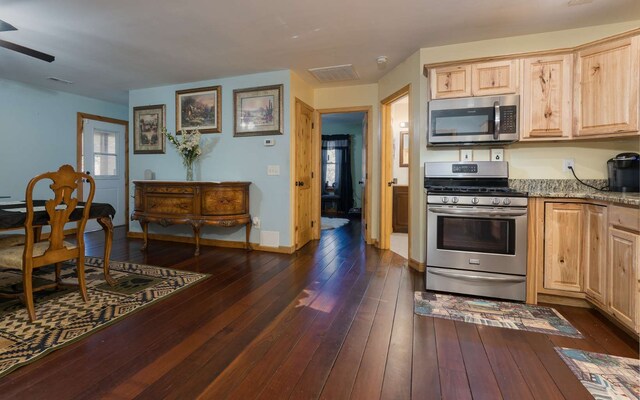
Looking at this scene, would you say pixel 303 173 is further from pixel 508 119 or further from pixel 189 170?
pixel 508 119

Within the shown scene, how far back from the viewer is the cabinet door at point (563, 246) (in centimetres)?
232

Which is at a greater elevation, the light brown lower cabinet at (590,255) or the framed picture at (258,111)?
the framed picture at (258,111)

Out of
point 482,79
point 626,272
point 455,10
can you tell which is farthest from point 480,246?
point 455,10

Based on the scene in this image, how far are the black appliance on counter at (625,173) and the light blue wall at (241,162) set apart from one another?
3269 millimetres

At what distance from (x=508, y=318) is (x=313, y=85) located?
3.84 m

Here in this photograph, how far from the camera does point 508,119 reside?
2.72 meters

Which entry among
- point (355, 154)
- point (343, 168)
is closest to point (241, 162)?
point (343, 168)

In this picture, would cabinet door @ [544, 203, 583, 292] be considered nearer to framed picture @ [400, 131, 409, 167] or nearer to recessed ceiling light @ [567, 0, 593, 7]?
recessed ceiling light @ [567, 0, 593, 7]

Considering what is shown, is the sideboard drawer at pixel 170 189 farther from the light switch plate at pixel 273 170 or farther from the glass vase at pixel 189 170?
the light switch plate at pixel 273 170

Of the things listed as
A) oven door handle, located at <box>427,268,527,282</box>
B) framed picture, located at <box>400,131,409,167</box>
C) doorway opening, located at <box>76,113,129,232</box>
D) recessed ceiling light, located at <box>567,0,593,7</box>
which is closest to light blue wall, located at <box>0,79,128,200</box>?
doorway opening, located at <box>76,113,129,232</box>

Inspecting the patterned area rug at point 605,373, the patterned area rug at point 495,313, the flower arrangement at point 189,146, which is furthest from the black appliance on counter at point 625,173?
the flower arrangement at point 189,146

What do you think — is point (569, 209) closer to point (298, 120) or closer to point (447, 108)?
point (447, 108)

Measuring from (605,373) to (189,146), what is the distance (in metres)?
4.58

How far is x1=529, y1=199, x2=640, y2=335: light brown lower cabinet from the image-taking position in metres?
1.85
